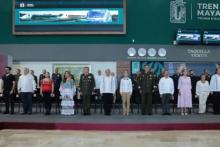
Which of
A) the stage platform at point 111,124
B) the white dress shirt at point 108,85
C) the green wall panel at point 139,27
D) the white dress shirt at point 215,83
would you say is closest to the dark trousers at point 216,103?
the white dress shirt at point 215,83

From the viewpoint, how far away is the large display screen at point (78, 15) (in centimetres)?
2528

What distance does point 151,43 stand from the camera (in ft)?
84.1

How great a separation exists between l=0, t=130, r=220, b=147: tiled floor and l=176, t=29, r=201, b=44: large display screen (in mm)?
10425

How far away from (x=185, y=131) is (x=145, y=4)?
11.4 m

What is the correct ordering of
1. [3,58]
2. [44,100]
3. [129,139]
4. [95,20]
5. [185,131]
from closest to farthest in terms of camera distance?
[129,139] → [185,131] → [44,100] → [3,58] → [95,20]

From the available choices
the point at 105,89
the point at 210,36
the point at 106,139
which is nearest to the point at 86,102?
the point at 105,89

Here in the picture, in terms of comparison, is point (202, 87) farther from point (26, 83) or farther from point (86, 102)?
point (26, 83)

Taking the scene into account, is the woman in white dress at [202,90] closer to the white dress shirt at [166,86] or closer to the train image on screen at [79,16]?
the white dress shirt at [166,86]

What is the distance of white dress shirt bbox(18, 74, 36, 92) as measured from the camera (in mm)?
19641

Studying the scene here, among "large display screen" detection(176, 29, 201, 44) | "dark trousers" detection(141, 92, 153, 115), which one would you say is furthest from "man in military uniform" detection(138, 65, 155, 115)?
"large display screen" detection(176, 29, 201, 44)

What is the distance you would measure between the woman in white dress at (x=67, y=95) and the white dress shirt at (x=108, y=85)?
118 cm

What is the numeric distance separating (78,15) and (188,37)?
227 inches

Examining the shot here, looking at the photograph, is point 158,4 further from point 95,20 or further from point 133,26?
point 95,20

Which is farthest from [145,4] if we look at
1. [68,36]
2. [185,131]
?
[185,131]
